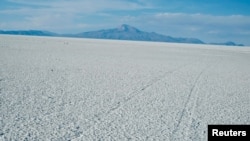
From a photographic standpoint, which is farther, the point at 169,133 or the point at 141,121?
the point at 141,121

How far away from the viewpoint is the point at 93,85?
8.00 meters

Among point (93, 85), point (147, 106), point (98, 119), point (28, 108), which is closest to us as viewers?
point (98, 119)

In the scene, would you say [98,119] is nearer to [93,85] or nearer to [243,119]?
[243,119]

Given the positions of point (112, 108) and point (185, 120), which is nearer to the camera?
point (185, 120)

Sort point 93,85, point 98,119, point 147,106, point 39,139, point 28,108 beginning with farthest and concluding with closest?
point 93,85 < point 147,106 < point 28,108 < point 98,119 < point 39,139

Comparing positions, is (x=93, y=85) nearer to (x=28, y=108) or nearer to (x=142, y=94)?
(x=142, y=94)

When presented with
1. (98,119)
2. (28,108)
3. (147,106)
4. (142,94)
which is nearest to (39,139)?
(98,119)

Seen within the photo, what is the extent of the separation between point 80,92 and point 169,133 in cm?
318

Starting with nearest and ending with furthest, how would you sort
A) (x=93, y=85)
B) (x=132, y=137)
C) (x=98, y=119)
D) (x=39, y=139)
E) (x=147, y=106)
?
(x=39, y=139), (x=132, y=137), (x=98, y=119), (x=147, y=106), (x=93, y=85)

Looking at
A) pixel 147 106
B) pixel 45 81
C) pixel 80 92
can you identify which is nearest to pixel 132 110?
pixel 147 106

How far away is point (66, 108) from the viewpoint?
5406 millimetres

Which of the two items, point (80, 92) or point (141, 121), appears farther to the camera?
point (80, 92)

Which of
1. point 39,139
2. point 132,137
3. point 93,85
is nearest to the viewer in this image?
point 39,139

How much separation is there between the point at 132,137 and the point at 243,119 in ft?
7.90
